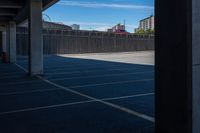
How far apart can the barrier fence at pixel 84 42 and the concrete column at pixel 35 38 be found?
86.9 feet

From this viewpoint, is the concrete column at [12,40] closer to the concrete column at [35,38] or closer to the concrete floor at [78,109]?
the concrete column at [35,38]

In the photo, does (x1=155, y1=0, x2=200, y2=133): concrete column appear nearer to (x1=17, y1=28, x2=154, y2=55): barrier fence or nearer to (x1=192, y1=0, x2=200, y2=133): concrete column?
(x1=192, y1=0, x2=200, y2=133): concrete column

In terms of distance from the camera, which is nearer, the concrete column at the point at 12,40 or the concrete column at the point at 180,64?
the concrete column at the point at 180,64

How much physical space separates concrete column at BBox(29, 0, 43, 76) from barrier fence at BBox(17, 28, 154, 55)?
26483 mm

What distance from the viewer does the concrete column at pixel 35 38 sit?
58.4 ft

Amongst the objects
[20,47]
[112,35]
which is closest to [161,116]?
[20,47]

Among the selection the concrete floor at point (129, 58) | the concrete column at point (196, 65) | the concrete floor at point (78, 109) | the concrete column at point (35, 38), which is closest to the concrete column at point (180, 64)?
the concrete column at point (196, 65)

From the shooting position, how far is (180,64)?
493 cm

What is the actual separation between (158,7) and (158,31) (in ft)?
1.31

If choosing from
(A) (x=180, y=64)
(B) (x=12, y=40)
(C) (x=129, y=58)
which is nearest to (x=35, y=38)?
(B) (x=12, y=40)

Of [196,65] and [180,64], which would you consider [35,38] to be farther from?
[196,65]

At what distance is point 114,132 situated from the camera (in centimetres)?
625

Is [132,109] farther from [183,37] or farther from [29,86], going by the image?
[29,86]

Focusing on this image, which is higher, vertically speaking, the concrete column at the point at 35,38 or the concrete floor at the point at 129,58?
the concrete column at the point at 35,38
